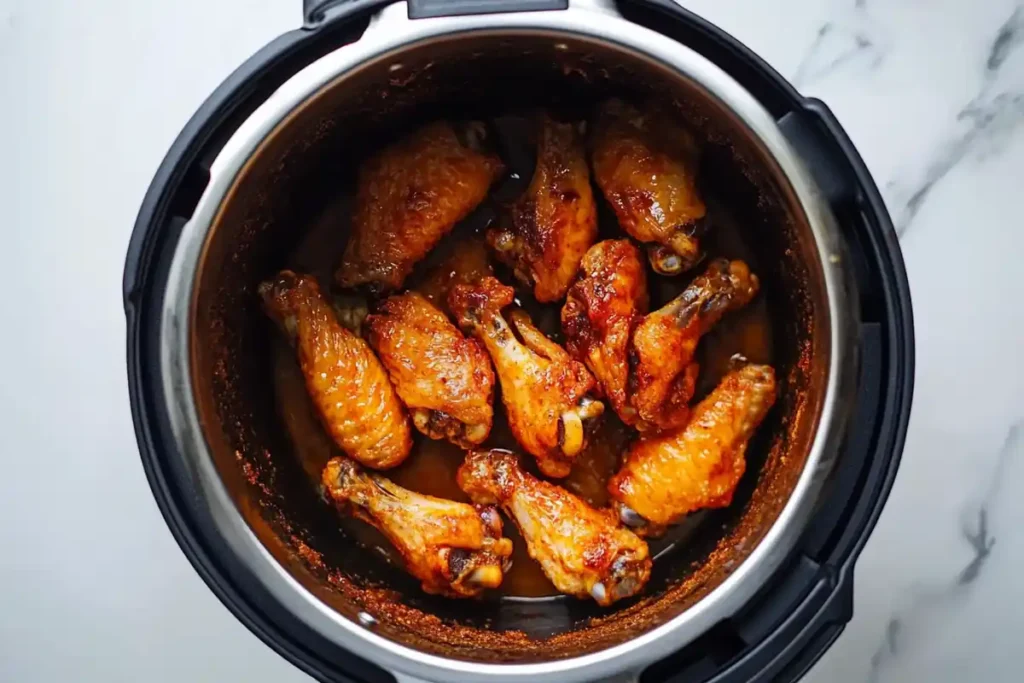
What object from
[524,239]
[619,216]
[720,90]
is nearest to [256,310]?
[524,239]

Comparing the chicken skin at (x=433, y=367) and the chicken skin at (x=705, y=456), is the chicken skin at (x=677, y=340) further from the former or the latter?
the chicken skin at (x=433, y=367)

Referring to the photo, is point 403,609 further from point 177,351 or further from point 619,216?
point 619,216

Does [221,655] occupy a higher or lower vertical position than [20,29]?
lower

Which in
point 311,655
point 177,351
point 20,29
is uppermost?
point 20,29

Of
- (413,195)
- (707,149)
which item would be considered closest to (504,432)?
(413,195)

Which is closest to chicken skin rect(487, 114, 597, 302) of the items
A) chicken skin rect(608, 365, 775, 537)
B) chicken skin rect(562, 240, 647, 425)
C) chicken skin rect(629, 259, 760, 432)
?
chicken skin rect(562, 240, 647, 425)

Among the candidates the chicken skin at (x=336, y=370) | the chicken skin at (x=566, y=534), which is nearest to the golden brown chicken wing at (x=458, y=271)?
the chicken skin at (x=336, y=370)

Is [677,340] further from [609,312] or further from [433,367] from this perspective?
[433,367]
